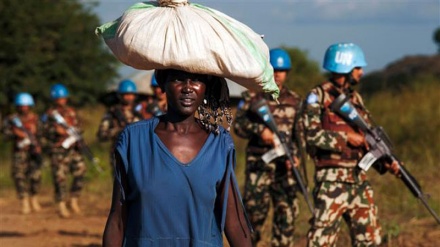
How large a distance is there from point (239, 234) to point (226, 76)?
74 cm

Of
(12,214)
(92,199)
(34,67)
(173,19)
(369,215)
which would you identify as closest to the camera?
(173,19)

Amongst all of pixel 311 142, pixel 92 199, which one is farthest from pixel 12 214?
pixel 311 142

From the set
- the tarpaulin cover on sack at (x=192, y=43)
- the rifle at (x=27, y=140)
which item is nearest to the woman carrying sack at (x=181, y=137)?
the tarpaulin cover on sack at (x=192, y=43)

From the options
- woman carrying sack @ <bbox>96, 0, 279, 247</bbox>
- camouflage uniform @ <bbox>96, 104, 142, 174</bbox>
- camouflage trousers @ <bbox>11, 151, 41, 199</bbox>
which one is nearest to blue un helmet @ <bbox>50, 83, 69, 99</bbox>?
camouflage trousers @ <bbox>11, 151, 41, 199</bbox>

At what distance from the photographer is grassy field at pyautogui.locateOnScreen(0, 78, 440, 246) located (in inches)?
460

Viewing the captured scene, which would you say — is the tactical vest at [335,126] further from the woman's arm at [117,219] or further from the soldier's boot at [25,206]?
the soldier's boot at [25,206]

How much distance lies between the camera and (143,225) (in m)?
4.23

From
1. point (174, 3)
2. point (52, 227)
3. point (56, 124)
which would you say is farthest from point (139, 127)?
point (56, 124)

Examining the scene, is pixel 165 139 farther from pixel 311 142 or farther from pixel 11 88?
pixel 11 88

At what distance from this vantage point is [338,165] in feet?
25.5

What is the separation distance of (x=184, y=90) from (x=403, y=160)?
11751 millimetres

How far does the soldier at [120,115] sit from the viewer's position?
41.3 ft

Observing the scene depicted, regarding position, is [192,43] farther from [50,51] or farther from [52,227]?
[50,51]

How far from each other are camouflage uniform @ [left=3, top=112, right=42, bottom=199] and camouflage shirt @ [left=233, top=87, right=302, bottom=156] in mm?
7189
